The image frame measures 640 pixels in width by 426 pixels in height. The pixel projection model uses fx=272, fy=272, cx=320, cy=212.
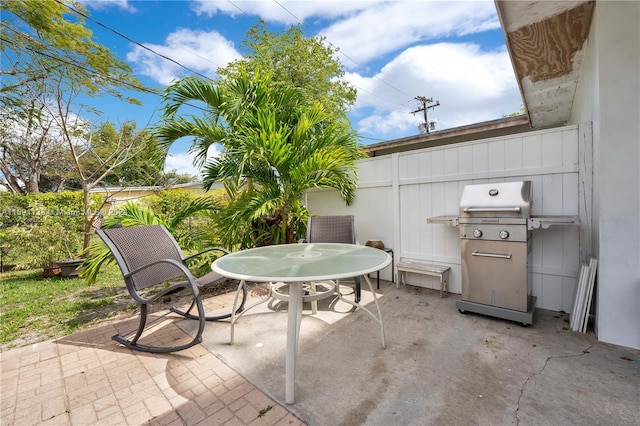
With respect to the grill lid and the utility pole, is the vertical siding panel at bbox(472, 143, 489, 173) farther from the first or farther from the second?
the utility pole

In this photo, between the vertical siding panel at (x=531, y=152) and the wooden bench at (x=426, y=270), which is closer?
the vertical siding panel at (x=531, y=152)

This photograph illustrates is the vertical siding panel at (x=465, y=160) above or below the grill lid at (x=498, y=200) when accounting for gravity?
above

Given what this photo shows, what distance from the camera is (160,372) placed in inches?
Result: 81.9

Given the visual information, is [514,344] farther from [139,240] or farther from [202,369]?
[139,240]

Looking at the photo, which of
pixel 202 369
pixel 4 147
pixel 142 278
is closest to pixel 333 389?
pixel 202 369

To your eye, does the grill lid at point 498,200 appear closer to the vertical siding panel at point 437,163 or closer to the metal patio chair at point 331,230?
the vertical siding panel at point 437,163

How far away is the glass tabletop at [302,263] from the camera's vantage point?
5.50ft

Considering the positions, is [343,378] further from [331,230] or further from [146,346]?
[331,230]

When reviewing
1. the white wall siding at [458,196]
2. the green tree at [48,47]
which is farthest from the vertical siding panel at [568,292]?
the green tree at [48,47]

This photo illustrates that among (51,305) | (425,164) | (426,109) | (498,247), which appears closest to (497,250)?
(498,247)

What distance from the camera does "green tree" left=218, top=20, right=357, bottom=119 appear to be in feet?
40.5

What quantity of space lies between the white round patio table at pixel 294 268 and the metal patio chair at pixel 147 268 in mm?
587

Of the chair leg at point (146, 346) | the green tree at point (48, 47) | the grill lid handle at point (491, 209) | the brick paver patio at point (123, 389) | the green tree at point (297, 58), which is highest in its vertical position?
the green tree at point (297, 58)

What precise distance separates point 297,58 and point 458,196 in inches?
458
